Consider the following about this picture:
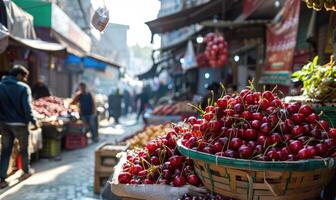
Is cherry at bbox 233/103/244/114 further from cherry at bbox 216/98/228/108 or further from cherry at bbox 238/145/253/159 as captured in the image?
cherry at bbox 238/145/253/159

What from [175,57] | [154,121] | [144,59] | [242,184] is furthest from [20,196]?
[144,59]

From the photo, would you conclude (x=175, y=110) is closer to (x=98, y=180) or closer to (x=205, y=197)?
(x=98, y=180)

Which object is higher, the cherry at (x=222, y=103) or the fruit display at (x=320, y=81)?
the fruit display at (x=320, y=81)

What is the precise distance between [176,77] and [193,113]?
14.0 metres

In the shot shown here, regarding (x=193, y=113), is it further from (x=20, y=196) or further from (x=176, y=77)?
(x=176, y=77)

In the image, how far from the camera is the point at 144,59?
83.6 m

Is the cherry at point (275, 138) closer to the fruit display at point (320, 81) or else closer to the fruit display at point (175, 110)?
the fruit display at point (320, 81)

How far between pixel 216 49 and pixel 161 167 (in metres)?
6.49

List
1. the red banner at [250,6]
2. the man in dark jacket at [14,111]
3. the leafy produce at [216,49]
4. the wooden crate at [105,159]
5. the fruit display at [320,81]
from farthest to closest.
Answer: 1. the leafy produce at [216,49]
2. the red banner at [250,6]
3. the man in dark jacket at [14,111]
4. the wooden crate at [105,159]
5. the fruit display at [320,81]

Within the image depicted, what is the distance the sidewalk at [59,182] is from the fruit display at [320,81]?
3067 mm

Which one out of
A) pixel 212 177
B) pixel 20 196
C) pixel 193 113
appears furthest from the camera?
pixel 193 113

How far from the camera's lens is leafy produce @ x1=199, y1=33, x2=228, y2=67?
9.18 metres

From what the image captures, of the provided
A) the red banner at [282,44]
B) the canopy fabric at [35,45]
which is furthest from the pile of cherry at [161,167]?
the canopy fabric at [35,45]

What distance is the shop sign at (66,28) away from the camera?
12.3 m
